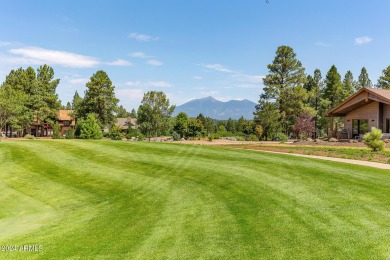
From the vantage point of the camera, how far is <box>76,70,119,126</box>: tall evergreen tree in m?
61.7

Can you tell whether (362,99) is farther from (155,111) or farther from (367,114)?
(155,111)

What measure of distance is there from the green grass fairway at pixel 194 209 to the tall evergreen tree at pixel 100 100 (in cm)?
4724

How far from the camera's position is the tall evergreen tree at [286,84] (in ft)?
163

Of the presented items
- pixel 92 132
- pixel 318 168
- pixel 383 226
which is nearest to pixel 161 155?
pixel 318 168

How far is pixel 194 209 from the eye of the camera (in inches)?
324

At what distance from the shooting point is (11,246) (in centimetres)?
648

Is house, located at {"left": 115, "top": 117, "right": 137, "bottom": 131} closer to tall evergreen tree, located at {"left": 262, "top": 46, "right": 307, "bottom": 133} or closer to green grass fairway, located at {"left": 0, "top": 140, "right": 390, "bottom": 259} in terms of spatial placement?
tall evergreen tree, located at {"left": 262, "top": 46, "right": 307, "bottom": 133}

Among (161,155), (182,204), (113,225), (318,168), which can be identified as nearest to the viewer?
(113,225)

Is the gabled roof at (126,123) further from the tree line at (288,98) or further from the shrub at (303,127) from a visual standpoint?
the shrub at (303,127)

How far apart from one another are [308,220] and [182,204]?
3473 mm

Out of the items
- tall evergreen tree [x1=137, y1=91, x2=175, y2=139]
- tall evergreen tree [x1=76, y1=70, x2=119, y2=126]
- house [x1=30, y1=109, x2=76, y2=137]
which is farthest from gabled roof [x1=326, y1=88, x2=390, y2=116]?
house [x1=30, y1=109, x2=76, y2=137]

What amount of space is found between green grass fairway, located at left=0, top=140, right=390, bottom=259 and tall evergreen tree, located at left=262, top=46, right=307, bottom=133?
117ft

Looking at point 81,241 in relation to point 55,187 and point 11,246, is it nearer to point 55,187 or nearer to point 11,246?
point 11,246

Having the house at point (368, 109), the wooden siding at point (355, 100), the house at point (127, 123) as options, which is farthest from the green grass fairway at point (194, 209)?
the house at point (127, 123)
